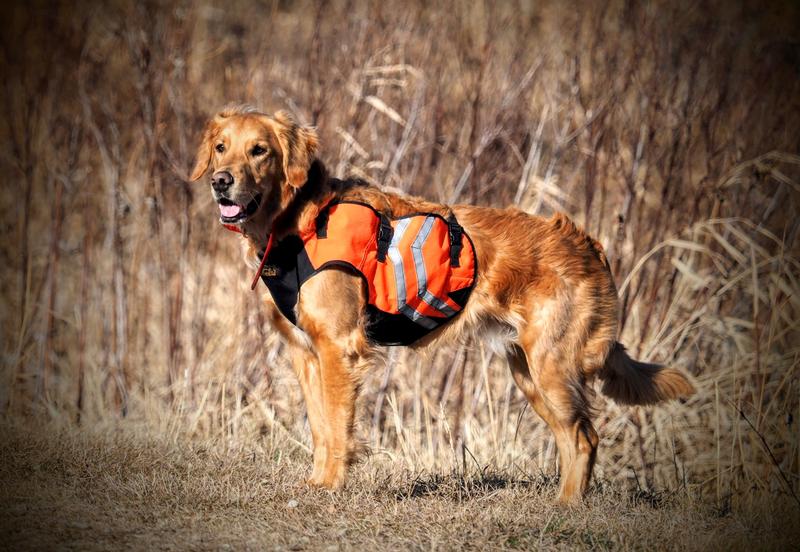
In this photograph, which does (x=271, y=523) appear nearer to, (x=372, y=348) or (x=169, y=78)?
(x=372, y=348)

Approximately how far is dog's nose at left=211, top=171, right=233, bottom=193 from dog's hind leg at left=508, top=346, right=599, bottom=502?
5.78ft

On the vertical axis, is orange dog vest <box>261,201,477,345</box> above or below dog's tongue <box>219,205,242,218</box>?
below

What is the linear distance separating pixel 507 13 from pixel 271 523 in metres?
4.83

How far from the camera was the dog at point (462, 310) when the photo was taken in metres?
3.89

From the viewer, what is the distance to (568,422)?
4223 mm

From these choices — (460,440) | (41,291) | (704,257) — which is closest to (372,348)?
(460,440)

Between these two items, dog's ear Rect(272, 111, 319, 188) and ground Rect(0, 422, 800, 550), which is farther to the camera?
dog's ear Rect(272, 111, 319, 188)

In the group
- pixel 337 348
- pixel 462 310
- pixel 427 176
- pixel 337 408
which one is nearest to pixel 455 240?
pixel 462 310

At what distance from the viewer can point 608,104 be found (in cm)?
614

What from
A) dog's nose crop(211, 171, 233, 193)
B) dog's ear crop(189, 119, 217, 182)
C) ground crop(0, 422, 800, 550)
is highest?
dog's ear crop(189, 119, 217, 182)

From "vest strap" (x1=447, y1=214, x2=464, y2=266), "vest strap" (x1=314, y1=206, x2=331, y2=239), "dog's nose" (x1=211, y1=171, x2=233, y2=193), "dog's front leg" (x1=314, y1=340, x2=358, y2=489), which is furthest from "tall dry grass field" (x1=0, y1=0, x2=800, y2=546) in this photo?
"dog's nose" (x1=211, y1=171, x2=233, y2=193)

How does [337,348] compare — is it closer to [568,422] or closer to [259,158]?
[259,158]

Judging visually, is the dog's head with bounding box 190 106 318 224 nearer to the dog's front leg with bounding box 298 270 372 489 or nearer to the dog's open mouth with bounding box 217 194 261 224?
the dog's open mouth with bounding box 217 194 261 224

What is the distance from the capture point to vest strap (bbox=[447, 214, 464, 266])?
4086 millimetres
